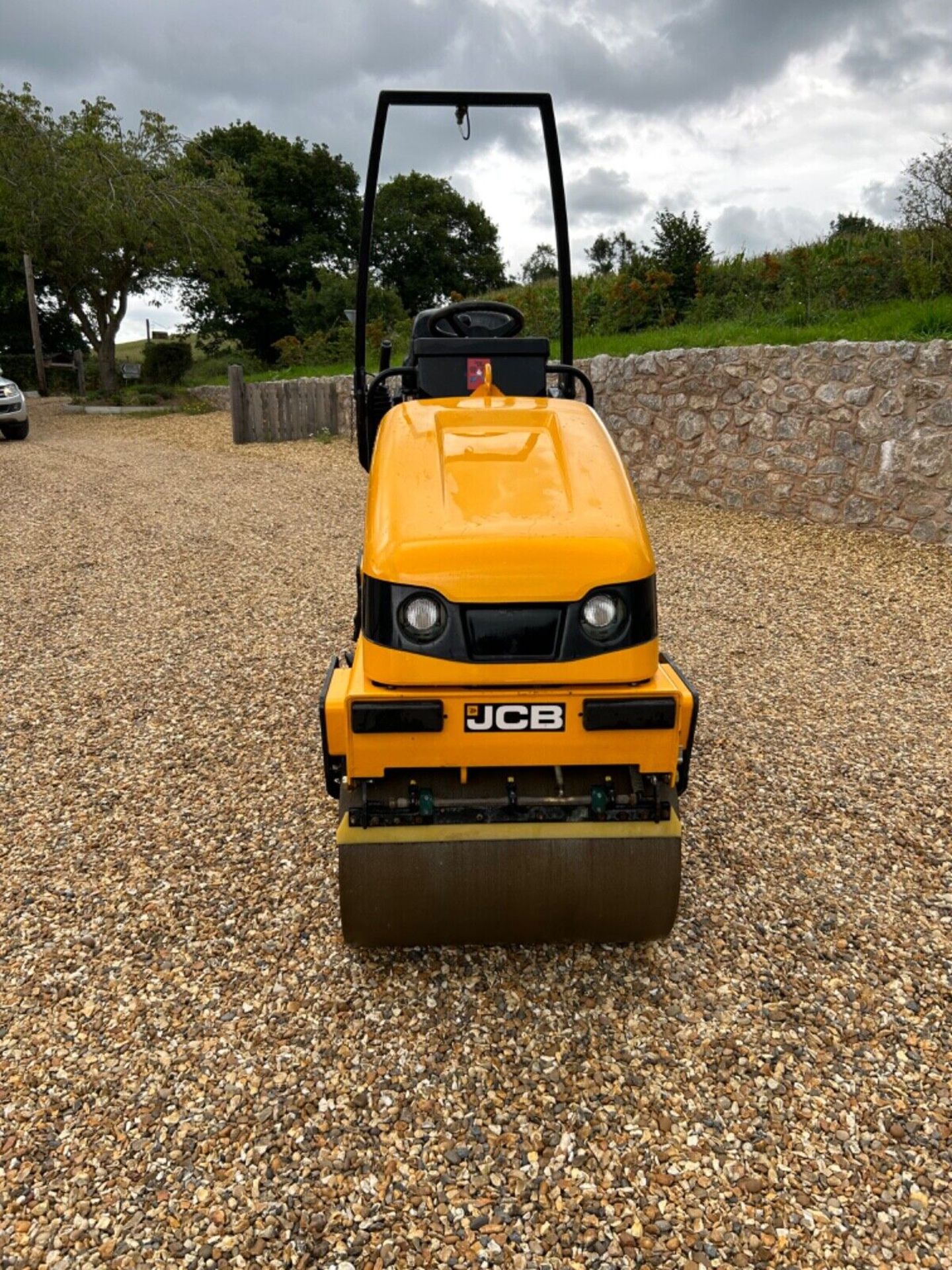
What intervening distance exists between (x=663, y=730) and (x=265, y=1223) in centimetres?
140

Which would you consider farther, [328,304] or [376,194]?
[328,304]

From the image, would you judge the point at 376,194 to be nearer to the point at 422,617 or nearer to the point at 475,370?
the point at 475,370

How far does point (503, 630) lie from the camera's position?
229 centimetres

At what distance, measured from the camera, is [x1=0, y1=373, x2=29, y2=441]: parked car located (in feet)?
47.3

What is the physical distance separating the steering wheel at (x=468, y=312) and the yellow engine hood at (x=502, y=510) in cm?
98

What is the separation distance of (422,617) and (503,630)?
8.0 inches

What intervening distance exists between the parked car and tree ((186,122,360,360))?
15990 mm

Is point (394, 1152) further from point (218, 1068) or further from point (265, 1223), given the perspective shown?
point (218, 1068)

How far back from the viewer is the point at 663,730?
234 centimetres

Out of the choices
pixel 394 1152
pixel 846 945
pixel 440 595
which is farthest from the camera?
pixel 846 945

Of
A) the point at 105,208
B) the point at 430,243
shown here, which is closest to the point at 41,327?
the point at 105,208

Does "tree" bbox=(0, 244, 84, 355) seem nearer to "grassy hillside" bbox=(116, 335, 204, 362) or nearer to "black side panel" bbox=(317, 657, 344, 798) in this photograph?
"grassy hillside" bbox=(116, 335, 204, 362)

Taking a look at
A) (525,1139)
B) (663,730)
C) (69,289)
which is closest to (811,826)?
(663,730)

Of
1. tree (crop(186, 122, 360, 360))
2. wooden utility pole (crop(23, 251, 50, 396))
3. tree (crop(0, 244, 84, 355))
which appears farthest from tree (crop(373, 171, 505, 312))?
wooden utility pole (crop(23, 251, 50, 396))
